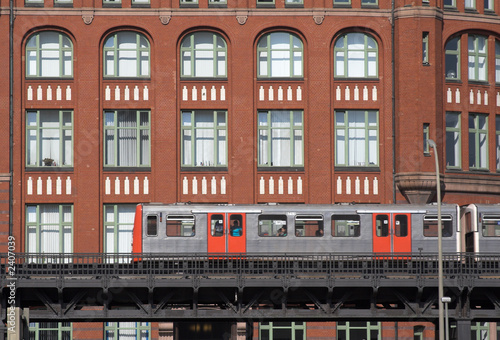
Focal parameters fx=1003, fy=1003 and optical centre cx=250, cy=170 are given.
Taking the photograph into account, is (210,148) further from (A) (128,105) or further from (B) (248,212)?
(B) (248,212)

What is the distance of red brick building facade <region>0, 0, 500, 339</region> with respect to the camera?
55.8 m

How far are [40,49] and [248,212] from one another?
59.8ft

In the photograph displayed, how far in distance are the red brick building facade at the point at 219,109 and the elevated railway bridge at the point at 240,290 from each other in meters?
14.1

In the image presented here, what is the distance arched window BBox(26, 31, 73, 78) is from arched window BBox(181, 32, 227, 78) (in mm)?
6497

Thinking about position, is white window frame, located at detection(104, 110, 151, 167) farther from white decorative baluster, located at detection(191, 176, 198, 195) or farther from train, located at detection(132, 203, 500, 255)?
train, located at detection(132, 203, 500, 255)

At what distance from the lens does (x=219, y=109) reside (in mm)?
56906

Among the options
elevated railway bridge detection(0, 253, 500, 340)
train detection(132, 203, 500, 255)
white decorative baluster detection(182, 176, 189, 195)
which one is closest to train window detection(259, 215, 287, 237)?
train detection(132, 203, 500, 255)

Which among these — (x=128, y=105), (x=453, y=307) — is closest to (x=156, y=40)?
(x=128, y=105)

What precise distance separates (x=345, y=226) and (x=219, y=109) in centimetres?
1370

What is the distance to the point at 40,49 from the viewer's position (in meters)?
56.7

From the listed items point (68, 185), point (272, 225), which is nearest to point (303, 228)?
point (272, 225)

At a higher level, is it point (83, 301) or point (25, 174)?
point (25, 174)

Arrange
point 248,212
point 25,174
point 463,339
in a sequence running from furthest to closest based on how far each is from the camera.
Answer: point 25,174 → point 248,212 → point 463,339

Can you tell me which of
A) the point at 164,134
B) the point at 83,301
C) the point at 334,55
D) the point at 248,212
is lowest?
the point at 83,301
